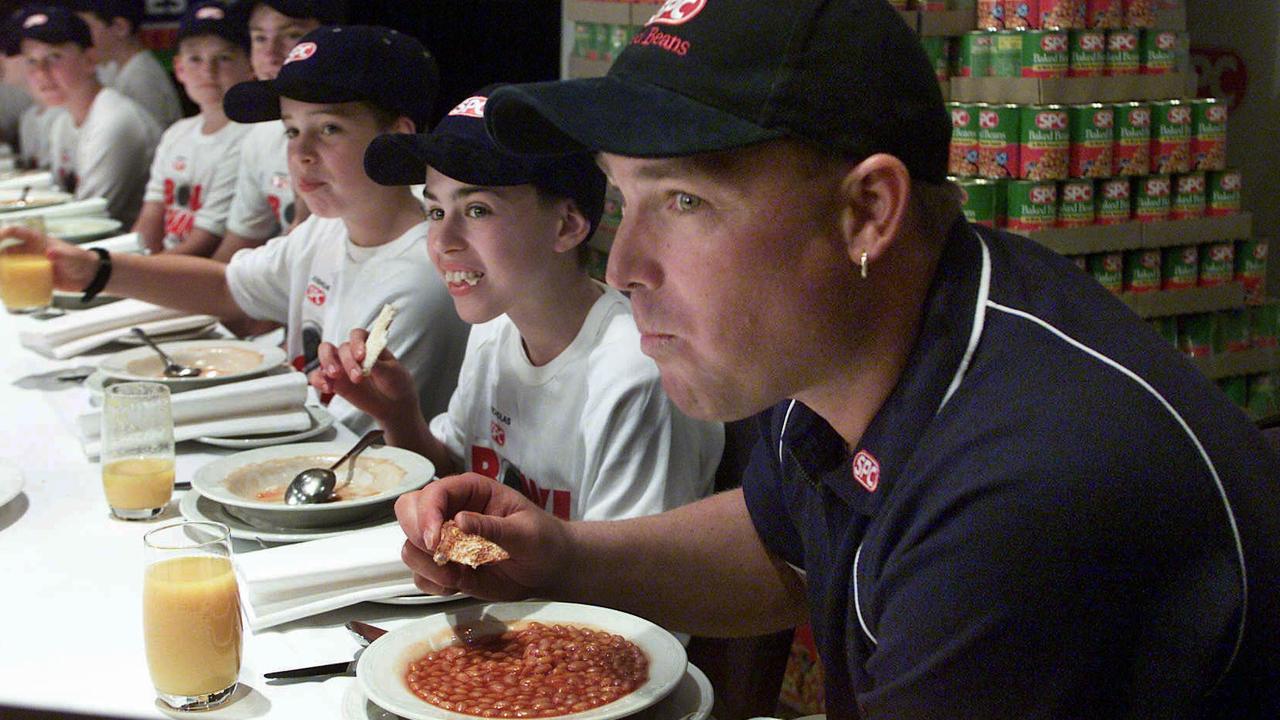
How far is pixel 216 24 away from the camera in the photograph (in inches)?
225

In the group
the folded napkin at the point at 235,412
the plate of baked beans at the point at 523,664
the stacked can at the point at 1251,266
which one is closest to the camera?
the plate of baked beans at the point at 523,664

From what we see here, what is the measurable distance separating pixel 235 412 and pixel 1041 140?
6.72 feet

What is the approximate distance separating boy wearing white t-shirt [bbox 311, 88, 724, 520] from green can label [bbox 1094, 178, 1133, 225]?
167cm

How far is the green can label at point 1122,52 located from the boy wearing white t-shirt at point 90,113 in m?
5.07

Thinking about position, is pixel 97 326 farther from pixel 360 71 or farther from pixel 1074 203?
pixel 1074 203

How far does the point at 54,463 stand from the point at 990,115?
7.58 ft

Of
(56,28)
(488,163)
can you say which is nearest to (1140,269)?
(488,163)

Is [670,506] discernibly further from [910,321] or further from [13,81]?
[13,81]

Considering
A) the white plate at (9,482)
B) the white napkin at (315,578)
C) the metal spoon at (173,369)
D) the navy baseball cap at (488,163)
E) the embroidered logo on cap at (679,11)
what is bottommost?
the metal spoon at (173,369)

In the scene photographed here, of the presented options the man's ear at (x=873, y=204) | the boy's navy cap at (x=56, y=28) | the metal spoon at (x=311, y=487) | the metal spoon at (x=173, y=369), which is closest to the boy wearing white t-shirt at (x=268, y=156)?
the metal spoon at (x=173, y=369)

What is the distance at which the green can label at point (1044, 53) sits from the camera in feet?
11.0

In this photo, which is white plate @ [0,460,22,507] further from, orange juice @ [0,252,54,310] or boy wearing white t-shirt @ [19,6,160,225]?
boy wearing white t-shirt @ [19,6,160,225]

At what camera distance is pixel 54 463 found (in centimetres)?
242

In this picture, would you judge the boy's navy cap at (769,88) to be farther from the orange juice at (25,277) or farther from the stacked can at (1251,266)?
the stacked can at (1251,266)
